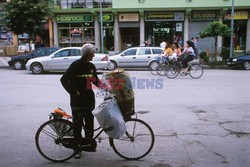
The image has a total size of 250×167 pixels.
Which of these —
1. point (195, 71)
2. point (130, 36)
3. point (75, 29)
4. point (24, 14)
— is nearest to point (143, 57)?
point (195, 71)

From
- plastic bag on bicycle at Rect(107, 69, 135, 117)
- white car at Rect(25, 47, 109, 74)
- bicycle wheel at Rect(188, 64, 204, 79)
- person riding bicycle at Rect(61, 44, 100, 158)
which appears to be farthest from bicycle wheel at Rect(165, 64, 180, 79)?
plastic bag on bicycle at Rect(107, 69, 135, 117)

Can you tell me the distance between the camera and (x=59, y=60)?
17.0 m

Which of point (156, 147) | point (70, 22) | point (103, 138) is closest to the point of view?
point (156, 147)

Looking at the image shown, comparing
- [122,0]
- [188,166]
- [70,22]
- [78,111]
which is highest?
[122,0]

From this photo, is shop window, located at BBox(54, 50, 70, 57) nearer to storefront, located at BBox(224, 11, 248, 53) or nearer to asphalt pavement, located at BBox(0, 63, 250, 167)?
asphalt pavement, located at BBox(0, 63, 250, 167)

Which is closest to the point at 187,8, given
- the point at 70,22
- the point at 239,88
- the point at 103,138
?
the point at 70,22

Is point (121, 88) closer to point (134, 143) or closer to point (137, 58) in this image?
point (134, 143)

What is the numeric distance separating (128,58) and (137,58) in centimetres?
57

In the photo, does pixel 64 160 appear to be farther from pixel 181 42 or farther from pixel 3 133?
pixel 181 42

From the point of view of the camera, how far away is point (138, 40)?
3064cm

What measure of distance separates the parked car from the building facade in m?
10.6

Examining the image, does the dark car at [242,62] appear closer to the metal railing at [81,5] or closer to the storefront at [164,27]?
the storefront at [164,27]

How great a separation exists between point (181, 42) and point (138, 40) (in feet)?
14.0

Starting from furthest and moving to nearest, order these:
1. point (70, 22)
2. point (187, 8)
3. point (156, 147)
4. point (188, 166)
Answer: point (70, 22)
point (187, 8)
point (156, 147)
point (188, 166)
